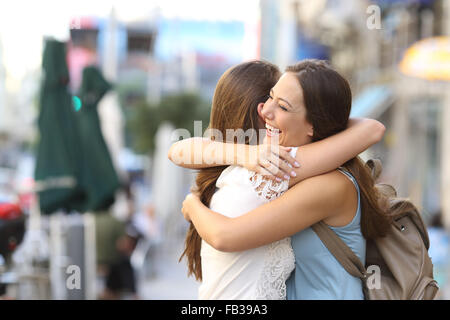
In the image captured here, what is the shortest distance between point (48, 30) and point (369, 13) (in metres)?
4.20

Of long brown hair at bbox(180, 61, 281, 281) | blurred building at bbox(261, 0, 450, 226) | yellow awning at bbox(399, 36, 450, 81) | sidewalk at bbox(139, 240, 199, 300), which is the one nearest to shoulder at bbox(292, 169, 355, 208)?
long brown hair at bbox(180, 61, 281, 281)

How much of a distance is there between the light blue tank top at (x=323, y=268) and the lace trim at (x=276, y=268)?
3cm

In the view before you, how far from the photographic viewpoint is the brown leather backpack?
1885 millimetres

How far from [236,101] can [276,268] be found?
608 mm

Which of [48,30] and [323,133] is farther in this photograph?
[48,30]

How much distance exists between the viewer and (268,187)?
1880 millimetres

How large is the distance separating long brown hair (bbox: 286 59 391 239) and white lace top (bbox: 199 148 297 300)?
15 centimetres

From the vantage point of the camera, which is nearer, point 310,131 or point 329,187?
point 329,187

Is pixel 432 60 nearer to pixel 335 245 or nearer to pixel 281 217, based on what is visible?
pixel 335 245

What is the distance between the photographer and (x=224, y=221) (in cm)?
184

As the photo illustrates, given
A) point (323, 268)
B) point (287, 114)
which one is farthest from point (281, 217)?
point (287, 114)

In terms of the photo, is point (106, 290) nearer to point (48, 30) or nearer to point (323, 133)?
point (48, 30)

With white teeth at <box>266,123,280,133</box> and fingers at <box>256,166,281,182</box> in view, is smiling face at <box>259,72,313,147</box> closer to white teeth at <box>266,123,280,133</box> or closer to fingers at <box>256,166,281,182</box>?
white teeth at <box>266,123,280,133</box>
